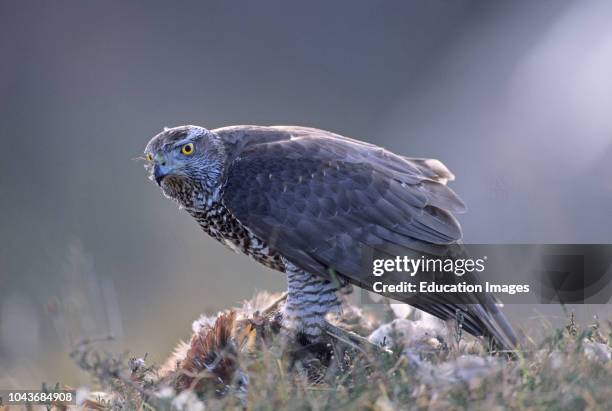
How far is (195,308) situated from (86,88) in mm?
9714

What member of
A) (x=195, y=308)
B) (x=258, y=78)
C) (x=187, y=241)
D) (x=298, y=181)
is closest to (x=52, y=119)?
(x=258, y=78)

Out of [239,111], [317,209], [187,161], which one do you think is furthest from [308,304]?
[239,111]

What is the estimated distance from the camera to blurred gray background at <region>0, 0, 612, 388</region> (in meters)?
10.3

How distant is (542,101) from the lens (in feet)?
53.0

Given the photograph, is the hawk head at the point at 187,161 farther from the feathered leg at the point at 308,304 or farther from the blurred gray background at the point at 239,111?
the blurred gray background at the point at 239,111

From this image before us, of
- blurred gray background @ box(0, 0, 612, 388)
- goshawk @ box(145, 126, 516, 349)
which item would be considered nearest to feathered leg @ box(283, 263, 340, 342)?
goshawk @ box(145, 126, 516, 349)

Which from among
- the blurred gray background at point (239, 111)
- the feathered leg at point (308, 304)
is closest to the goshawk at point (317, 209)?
the feathered leg at point (308, 304)

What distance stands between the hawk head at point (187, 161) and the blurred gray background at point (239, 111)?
1.13 metres

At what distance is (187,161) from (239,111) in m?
10.4

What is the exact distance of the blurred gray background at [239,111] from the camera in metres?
10.3

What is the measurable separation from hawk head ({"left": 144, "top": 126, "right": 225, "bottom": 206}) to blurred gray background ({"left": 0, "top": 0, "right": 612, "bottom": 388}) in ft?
3.70

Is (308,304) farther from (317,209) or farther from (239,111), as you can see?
(239,111)

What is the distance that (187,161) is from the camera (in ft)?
16.9

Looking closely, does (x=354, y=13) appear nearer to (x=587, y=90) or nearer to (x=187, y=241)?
(x=587, y=90)
